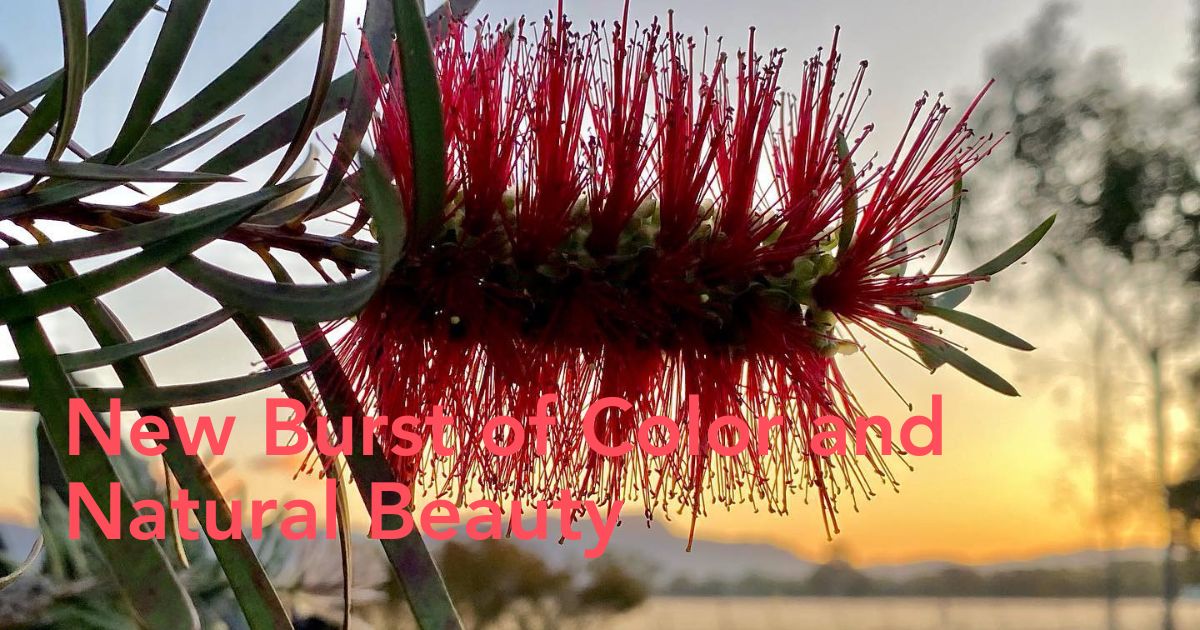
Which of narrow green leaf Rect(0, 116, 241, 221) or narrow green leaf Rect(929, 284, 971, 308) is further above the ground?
narrow green leaf Rect(929, 284, 971, 308)

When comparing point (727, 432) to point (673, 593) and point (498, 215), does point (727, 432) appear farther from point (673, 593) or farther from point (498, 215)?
point (673, 593)

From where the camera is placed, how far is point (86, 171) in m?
0.18

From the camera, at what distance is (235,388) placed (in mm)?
203

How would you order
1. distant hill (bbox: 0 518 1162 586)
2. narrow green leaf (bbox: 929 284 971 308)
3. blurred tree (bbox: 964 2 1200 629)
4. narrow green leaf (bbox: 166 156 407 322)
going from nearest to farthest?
narrow green leaf (bbox: 166 156 407 322)
narrow green leaf (bbox: 929 284 971 308)
distant hill (bbox: 0 518 1162 586)
blurred tree (bbox: 964 2 1200 629)

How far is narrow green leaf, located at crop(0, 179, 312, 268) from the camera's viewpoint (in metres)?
0.18

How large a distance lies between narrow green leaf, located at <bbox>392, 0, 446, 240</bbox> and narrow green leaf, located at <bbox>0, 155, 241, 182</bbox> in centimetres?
6

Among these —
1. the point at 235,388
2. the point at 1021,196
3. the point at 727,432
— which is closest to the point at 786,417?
the point at 727,432

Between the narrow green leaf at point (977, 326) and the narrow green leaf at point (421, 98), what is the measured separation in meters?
0.16

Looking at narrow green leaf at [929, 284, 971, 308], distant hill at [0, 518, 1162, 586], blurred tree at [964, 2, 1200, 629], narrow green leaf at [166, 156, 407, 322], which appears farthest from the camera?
blurred tree at [964, 2, 1200, 629]

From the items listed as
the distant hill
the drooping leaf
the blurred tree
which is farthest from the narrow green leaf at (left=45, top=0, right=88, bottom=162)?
the blurred tree

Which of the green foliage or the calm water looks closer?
the green foliage

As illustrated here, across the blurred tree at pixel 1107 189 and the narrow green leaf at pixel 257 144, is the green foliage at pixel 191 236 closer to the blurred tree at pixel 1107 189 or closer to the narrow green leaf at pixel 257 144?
the narrow green leaf at pixel 257 144

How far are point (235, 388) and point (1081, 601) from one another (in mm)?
1076

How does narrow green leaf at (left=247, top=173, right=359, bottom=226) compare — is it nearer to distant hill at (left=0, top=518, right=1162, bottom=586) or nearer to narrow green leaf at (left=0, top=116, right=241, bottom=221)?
narrow green leaf at (left=0, top=116, right=241, bottom=221)
